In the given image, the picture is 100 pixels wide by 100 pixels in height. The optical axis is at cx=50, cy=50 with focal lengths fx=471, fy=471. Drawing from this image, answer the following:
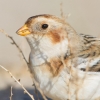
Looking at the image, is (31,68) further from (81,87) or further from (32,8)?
(32,8)

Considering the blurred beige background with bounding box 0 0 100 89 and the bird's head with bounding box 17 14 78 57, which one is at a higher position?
the bird's head with bounding box 17 14 78 57

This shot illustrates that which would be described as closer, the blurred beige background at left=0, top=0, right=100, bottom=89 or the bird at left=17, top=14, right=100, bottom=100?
the bird at left=17, top=14, right=100, bottom=100

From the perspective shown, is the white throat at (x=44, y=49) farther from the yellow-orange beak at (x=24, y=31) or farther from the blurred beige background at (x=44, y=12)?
the blurred beige background at (x=44, y=12)

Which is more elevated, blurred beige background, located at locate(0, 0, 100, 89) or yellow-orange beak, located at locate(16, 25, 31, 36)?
yellow-orange beak, located at locate(16, 25, 31, 36)

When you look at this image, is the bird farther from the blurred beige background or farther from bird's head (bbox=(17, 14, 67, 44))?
the blurred beige background

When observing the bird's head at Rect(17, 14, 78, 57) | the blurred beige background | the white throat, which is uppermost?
the bird's head at Rect(17, 14, 78, 57)

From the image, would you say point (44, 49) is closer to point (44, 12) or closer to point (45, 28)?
point (45, 28)

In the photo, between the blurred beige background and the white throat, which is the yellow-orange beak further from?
the blurred beige background

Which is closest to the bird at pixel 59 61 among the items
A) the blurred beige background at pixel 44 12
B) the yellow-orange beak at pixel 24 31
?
the yellow-orange beak at pixel 24 31

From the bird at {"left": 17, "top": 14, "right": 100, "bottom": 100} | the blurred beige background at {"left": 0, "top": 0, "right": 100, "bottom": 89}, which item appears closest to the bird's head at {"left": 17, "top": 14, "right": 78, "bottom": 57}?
the bird at {"left": 17, "top": 14, "right": 100, "bottom": 100}

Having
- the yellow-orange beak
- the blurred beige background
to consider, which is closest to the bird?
the yellow-orange beak
